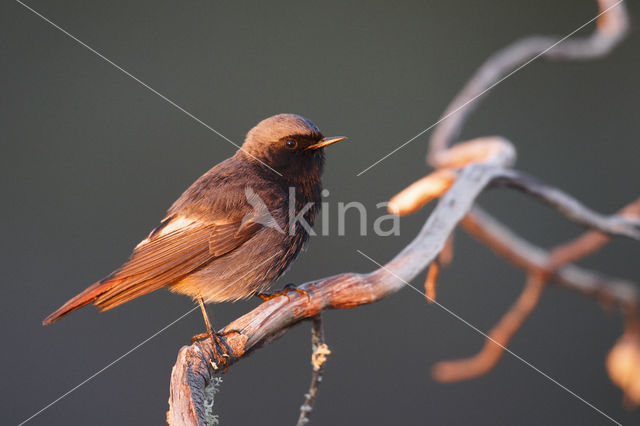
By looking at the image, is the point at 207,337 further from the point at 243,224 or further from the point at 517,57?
the point at 517,57

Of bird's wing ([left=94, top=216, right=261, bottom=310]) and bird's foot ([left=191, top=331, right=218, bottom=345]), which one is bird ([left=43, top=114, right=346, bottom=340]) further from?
bird's foot ([left=191, top=331, right=218, bottom=345])

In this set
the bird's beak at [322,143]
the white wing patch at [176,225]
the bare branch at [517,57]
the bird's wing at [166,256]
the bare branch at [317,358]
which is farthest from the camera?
the bare branch at [517,57]

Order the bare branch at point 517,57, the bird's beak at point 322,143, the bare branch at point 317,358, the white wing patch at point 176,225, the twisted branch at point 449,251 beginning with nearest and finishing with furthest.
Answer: the twisted branch at point 449,251
the bare branch at point 317,358
the white wing patch at point 176,225
the bird's beak at point 322,143
the bare branch at point 517,57

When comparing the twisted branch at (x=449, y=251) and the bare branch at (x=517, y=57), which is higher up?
the bare branch at (x=517, y=57)

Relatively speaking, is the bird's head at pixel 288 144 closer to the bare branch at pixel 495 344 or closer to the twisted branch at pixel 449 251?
the twisted branch at pixel 449 251

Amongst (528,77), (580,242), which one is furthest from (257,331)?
(528,77)

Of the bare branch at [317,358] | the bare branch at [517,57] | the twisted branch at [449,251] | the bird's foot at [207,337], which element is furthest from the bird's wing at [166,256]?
the bare branch at [517,57]

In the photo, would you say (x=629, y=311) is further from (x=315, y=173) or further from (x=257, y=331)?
(x=257, y=331)
